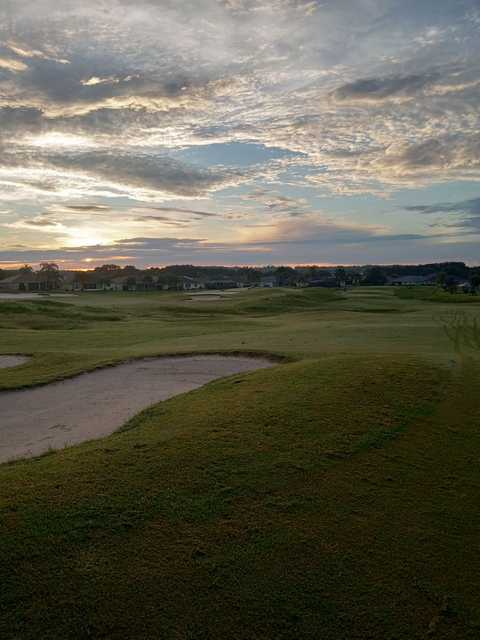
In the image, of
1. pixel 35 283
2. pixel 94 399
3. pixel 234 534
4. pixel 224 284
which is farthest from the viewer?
A: pixel 224 284

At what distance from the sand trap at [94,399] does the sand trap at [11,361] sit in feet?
15.3

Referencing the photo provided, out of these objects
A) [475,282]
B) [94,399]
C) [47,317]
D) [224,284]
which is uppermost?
[475,282]

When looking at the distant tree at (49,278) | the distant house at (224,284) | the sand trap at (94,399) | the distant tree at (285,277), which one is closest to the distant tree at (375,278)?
the distant tree at (285,277)

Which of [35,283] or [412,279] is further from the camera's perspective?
[412,279]

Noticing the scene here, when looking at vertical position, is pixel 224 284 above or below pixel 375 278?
below

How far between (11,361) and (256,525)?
60.5 ft

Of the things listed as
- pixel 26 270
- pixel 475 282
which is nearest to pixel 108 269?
pixel 26 270

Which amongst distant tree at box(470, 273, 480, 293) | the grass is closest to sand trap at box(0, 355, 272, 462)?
the grass

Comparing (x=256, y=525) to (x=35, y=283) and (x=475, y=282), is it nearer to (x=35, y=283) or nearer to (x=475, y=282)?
(x=475, y=282)

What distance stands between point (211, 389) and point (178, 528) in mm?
8380

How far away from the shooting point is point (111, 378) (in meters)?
17.8

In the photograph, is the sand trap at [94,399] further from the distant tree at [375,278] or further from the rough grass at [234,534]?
the distant tree at [375,278]

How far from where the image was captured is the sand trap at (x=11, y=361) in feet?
68.4

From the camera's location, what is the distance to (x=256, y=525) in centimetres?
666
